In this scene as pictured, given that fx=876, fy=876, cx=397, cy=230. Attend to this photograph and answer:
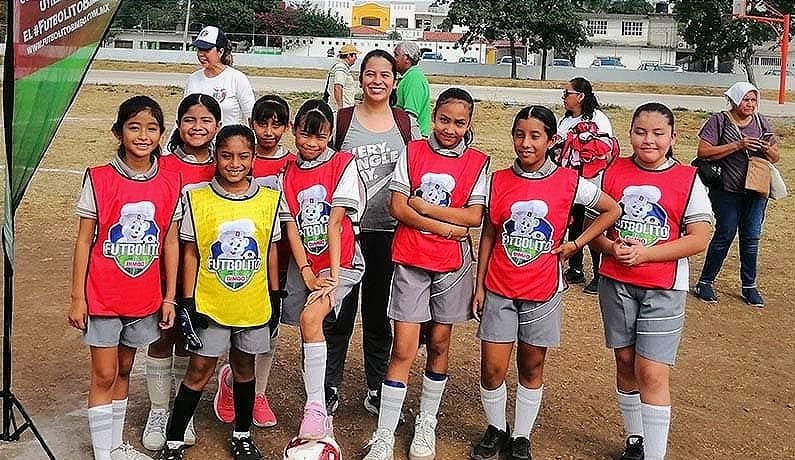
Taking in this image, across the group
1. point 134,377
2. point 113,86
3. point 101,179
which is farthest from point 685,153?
point 113,86

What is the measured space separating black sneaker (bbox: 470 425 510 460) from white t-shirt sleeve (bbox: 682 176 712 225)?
1367 mm

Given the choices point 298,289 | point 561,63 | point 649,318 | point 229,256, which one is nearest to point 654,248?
point 649,318

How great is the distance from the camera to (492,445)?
4.30 meters

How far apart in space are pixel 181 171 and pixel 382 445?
161 cm

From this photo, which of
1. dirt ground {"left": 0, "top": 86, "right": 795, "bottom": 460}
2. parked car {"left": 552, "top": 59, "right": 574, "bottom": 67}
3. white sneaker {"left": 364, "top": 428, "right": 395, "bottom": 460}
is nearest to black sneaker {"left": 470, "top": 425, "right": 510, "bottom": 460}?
dirt ground {"left": 0, "top": 86, "right": 795, "bottom": 460}

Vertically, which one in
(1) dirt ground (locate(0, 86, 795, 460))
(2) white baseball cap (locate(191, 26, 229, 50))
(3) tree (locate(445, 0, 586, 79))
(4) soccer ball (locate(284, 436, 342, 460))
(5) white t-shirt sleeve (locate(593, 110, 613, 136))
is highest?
(3) tree (locate(445, 0, 586, 79))

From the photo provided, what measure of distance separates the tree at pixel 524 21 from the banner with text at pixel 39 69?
38.8 meters

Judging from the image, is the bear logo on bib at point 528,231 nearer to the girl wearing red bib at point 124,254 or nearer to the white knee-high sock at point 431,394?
the white knee-high sock at point 431,394

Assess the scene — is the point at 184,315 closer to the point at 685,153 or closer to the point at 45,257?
the point at 45,257

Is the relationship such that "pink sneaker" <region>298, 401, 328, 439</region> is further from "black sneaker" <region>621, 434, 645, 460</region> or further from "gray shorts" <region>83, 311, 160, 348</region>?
"black sneaker" <region>621, 434, 645, 460</region>

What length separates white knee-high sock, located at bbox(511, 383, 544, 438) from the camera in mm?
4199

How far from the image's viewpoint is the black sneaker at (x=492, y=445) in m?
4.29

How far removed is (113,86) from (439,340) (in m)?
23.4

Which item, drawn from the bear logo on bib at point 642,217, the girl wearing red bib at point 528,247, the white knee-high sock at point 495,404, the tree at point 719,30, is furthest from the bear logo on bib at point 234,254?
the tree at point 719,30
